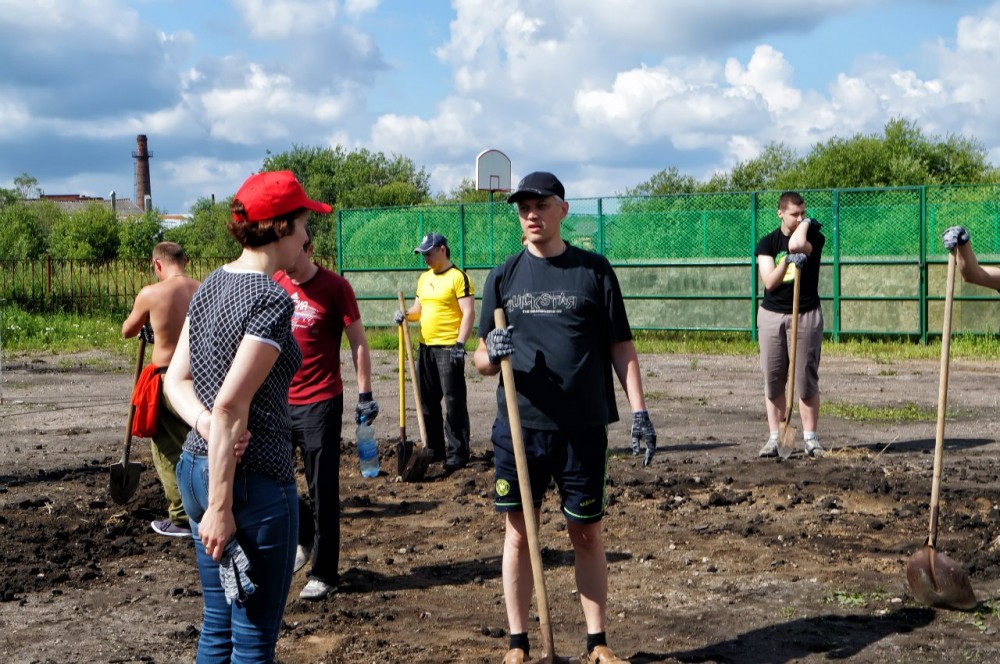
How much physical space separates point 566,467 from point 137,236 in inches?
2631

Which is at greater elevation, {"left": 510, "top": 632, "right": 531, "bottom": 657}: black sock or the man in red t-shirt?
the man in red t-shirt

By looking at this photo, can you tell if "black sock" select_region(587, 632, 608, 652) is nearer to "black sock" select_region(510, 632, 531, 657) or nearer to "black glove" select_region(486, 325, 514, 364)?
"black sock" select_region(510, 632, 531, 657)

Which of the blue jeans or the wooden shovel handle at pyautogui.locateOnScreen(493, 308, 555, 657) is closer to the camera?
the blue jeans

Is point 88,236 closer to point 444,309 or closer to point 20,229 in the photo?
point 20,229

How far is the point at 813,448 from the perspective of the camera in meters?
9.33

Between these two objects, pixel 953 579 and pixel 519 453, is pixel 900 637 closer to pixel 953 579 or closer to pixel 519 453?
pixel 953 579

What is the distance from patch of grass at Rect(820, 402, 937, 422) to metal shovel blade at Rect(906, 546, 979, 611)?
20.5 ft

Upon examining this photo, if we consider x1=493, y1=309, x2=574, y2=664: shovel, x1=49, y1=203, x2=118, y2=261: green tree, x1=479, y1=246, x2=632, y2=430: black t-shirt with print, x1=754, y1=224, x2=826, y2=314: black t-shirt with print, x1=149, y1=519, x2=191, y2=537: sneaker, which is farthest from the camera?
x1=49, y1=203, x2=118, y2=261: green tree

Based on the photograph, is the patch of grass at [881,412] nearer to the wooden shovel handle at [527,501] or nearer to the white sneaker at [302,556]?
the white sneaker at [302,556]

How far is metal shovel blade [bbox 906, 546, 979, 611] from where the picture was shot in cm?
538

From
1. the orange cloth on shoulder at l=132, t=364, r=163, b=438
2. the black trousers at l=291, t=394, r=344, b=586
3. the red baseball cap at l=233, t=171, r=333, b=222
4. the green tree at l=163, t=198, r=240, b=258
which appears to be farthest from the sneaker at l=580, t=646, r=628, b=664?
the green tree at l=163, t=198, r=240, b=258

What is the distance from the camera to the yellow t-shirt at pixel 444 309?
31.2ft

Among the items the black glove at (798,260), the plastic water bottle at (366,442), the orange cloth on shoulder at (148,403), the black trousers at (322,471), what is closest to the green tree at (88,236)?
the black glove at (798,260)

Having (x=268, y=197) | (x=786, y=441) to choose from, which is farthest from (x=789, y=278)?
(x=268, y=197)
